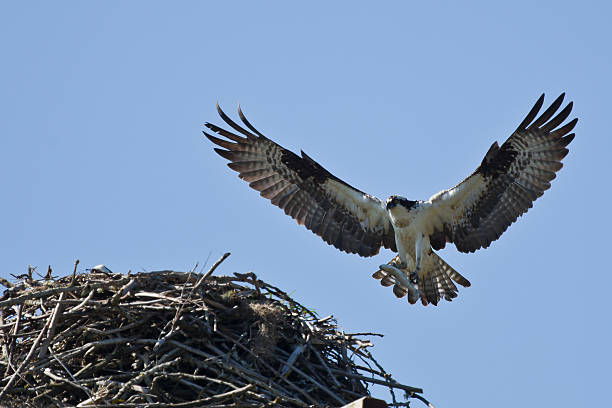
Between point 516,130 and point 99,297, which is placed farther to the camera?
point 516,130

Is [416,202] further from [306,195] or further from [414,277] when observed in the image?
[306,195]

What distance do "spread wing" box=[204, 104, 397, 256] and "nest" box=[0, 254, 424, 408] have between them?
10.2 feet

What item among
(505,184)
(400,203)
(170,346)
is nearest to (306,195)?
(400,203)

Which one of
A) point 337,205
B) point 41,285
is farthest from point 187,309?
point 337,205

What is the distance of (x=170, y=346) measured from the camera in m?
6.62

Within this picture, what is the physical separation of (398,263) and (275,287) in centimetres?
325

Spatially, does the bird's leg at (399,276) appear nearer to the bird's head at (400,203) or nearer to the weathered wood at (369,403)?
the bird's head at (400,203)

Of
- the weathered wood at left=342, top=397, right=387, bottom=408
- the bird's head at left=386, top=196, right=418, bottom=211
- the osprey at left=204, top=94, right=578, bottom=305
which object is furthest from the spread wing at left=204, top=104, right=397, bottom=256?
the weathered wood at left=342, top=397, right=387, bottom=408

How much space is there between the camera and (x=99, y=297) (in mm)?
7184

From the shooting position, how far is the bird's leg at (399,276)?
9750mm

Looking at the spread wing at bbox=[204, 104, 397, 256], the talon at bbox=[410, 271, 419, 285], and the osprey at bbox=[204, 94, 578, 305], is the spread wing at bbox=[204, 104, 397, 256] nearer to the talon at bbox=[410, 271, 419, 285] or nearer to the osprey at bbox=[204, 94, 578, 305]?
the osprey at bbox=[204, 94, 578, 305]

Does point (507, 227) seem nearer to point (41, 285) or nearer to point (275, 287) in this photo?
point (275, 287)

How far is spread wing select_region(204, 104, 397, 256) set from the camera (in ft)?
34.1

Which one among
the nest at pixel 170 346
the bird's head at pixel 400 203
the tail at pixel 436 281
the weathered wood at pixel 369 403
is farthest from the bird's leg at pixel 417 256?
the weathered wood at pixel 369 403
